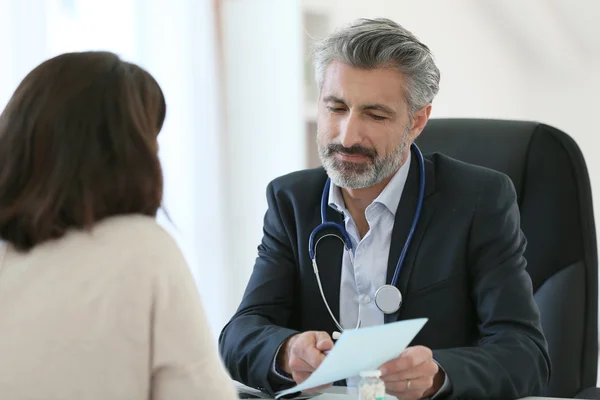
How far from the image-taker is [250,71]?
333 cm

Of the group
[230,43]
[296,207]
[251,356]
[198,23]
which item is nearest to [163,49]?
[198,23]

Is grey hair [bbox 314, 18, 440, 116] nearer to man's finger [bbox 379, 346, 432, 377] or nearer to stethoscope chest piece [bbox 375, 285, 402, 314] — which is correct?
stethoscope chest piece [bbox 375, 285, 402, 314]

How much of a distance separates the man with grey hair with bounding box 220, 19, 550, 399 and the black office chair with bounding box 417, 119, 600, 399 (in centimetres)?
14

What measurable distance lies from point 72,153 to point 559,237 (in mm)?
1211

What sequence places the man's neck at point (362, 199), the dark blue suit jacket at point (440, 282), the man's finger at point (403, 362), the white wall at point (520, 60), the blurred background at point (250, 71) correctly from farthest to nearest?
the white wall at point (520, 60)
the blurred background at point (250, 71)
the man's neck at point (362, 199)
the dark blue suit jacket at point (440, 282)
the man's finger at point (403, 362)

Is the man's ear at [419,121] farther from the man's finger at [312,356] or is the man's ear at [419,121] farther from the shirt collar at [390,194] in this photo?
the man's finger at [312,356]

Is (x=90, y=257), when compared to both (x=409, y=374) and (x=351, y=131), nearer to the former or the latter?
(x=409, y=374)

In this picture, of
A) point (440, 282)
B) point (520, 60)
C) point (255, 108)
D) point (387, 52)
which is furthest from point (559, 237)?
point (520, 60)

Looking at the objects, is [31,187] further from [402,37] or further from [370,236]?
[402,37]

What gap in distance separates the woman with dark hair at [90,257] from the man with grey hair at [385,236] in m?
0.57

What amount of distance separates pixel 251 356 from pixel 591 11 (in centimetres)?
308

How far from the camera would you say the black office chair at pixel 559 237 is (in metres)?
1.83

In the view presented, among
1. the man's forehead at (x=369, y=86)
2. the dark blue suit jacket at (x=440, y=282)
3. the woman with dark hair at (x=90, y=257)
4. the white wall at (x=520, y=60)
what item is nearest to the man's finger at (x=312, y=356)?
the dark blue suit jacket at (x=440, y=282)

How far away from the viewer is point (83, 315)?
1.01 m
